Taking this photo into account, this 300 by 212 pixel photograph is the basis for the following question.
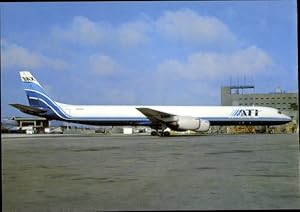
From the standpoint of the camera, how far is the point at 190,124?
14.3 metres

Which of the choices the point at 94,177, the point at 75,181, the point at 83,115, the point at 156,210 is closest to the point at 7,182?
the point at 75,181

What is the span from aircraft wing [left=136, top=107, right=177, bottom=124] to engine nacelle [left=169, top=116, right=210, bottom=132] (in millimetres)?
323

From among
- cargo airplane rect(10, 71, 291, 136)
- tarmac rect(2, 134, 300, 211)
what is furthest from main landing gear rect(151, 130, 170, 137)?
tarmac rect(2, 134, 300, 211)

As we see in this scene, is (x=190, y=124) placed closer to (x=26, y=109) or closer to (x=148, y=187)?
(x=26, y=109)

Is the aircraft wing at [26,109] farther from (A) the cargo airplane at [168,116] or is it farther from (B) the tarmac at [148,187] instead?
(A) the cargo airplane at [168,116]

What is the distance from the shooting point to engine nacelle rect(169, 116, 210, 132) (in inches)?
564

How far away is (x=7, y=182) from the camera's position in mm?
2795

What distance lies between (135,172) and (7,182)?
1350mm

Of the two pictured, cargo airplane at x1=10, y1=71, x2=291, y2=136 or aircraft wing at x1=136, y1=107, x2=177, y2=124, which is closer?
cargo airplane at x1=10, y1=71, x2=291, y2=136

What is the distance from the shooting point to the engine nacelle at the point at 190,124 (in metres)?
14.3

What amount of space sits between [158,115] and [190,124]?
1.53 meters

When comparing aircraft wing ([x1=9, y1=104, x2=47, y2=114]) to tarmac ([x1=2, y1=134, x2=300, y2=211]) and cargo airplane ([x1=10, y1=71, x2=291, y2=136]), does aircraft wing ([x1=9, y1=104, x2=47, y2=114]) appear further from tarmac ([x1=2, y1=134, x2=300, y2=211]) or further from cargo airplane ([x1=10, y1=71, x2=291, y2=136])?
cargo airplane ([x1=10, y1=71, x2=291, y2=136])

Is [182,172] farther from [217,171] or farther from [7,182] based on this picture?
[7,182]

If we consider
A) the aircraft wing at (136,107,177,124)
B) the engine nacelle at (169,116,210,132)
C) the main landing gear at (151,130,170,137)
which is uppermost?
the aircraft wing at (136,107,177,124)
